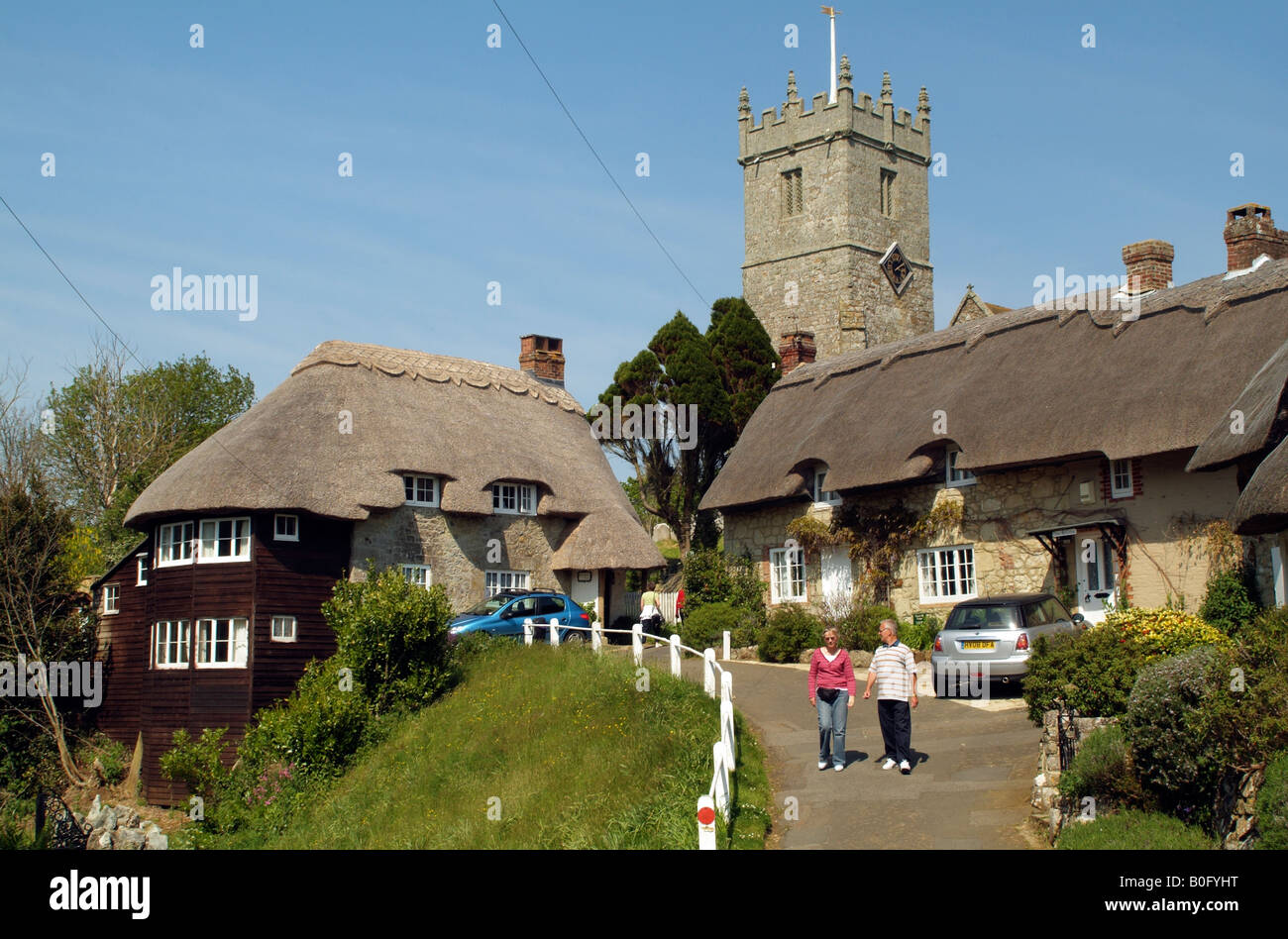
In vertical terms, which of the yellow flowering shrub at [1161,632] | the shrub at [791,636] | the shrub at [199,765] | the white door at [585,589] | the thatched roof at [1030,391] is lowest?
the shrub at [199,765]

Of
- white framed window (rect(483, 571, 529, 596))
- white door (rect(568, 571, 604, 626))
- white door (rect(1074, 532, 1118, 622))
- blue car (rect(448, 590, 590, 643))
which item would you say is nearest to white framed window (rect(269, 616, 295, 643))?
blue car (rect(448, 590, 590, 643))

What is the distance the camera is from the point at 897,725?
1369cm

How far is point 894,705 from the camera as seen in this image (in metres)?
13.6

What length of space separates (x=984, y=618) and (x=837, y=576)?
8471 millimetres

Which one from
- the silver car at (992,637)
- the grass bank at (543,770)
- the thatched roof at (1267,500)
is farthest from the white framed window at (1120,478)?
the grass bank at (543,770)

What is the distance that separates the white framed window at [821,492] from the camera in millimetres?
27188

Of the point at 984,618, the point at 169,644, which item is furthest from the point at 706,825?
the point at 169,644

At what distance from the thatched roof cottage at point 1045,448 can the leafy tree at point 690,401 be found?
910cm

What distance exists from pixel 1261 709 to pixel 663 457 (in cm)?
3029

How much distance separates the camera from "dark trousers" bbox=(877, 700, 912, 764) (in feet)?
44.6

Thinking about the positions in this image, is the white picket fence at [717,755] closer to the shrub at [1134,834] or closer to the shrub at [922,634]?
the shrub at [1134,834]
